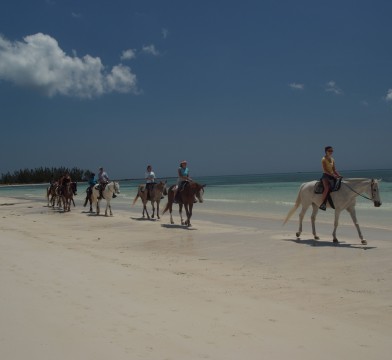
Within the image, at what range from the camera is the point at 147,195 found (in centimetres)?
1795

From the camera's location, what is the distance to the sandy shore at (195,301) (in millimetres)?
3824

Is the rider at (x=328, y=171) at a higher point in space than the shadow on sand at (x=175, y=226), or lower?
higher

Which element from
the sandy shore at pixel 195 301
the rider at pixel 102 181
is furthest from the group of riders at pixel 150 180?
the sandy shore at pixel 195 301

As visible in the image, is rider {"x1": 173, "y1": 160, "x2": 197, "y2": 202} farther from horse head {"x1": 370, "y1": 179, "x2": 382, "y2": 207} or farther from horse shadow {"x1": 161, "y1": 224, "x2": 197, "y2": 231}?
horse head {"x1": 370, "y1": 179, "x2": 382, "y2": 207}

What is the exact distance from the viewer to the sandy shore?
3.82m

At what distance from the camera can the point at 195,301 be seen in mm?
5340

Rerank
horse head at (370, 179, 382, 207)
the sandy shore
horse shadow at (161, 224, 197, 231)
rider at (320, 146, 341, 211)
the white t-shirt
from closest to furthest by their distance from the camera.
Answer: the sandy shore
horse head at (370, 179, 382, 207)
rider at (320, 146, 341, 211)
horse shadow at (161, 224, 197, 231)
the white t-shirt

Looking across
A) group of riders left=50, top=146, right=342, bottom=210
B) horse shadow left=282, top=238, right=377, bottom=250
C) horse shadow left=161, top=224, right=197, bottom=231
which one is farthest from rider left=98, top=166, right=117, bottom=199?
horse shadow left=282, top=238, right=377, bottom=250

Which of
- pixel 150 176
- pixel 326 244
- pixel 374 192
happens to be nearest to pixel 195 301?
pixel 326 244

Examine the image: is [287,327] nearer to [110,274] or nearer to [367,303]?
[367,303]

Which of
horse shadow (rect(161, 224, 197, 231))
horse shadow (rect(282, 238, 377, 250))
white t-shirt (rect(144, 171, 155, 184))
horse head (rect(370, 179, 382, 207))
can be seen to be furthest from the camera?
white t-shirt (rect(144, 171, 155, 184))

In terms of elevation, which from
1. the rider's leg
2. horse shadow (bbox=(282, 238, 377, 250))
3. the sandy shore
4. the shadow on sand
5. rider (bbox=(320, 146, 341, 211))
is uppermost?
rider (bbox=(320, 146, 341, 211))

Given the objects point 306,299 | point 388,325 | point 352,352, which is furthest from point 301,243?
point 352,352

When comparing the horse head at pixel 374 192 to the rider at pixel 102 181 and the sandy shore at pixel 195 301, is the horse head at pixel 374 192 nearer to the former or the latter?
the sandy shore at pixel 195 301
